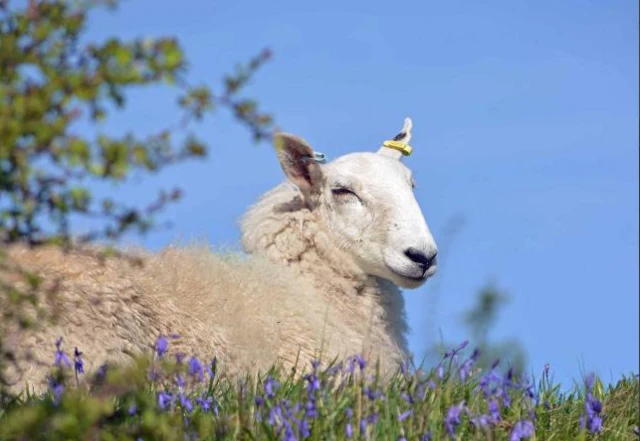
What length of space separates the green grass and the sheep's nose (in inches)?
70.8

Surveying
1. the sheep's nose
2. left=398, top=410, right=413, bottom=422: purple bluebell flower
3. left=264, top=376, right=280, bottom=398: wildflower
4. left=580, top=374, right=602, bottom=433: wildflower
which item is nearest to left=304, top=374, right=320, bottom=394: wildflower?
left=264, top=376, right=280, bottom=398: wildflower

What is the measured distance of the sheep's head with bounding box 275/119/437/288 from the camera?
7.96 metres

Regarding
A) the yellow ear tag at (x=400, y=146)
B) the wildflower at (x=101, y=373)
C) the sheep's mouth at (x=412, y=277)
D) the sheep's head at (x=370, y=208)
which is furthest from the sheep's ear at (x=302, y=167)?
the wildflower at (x=101, y=373)

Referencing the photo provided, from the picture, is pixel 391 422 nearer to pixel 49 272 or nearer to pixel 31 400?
pixel 31 400

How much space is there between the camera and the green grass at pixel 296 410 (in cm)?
377

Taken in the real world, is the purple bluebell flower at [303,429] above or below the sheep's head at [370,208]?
below

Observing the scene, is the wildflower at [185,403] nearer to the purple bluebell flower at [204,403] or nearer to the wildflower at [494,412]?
the purple bluebell flower at [204,403]

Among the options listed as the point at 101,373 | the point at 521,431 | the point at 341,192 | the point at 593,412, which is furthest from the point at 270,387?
the point at 341,192

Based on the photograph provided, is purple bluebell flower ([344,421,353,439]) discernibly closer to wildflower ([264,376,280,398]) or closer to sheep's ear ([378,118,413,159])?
wildflower ([264,376,280,398])

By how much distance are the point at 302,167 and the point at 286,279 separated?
34.2 inches

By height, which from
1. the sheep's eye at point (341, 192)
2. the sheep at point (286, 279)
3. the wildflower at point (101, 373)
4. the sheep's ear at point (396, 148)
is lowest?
the wildflower at point (101, 373)

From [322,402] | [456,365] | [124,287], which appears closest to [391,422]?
[322,402]

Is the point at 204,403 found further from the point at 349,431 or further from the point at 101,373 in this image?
the point at 349,431

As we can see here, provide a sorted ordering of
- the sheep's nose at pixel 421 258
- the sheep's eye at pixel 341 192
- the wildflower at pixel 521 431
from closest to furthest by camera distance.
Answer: the wildflower at pixel 521 431
the sheep's nose at pixel 421 258
the sheep's eye at pixel 341 192
